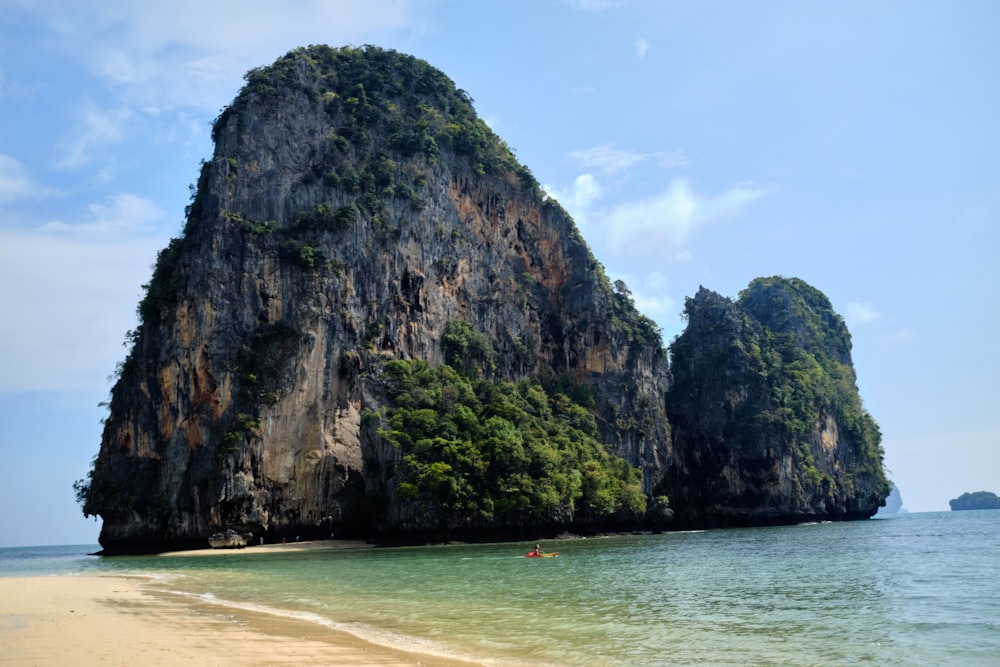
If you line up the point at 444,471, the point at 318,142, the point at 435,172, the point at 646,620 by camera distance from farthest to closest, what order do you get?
the point at 435,172
the point at 318,142
the point at 444,471
the point at 646,620

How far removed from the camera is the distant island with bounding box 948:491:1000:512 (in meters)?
150

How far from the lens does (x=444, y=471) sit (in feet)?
146

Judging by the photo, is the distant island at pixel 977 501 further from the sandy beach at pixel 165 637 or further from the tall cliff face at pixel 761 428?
the sandy beach at pixel 165 637

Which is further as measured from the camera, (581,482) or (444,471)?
(581,482)

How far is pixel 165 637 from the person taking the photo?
11.8 m

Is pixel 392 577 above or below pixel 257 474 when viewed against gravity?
below

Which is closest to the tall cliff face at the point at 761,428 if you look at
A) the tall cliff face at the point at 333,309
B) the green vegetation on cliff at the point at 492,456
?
the tall cliff face at the point at 333,309

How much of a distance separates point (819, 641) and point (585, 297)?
57717 millimetres

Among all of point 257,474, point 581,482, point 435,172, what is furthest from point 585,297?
point 257,474

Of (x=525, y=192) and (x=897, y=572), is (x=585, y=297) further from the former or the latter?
(x=897, y=572)

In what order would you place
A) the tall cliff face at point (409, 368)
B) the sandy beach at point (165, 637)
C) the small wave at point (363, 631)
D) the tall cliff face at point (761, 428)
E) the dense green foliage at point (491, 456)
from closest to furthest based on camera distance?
the sandy beach at point (165, 637) < the small wave at point (363, 631) < the dense green foliage at point (491, 456) < the tall cliff face at point (409, 368) < the tall cliff face at point (761, 428)

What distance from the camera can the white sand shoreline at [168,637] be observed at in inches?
393

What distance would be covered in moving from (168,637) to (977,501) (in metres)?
175

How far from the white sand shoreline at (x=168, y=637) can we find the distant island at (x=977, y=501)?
168 m
